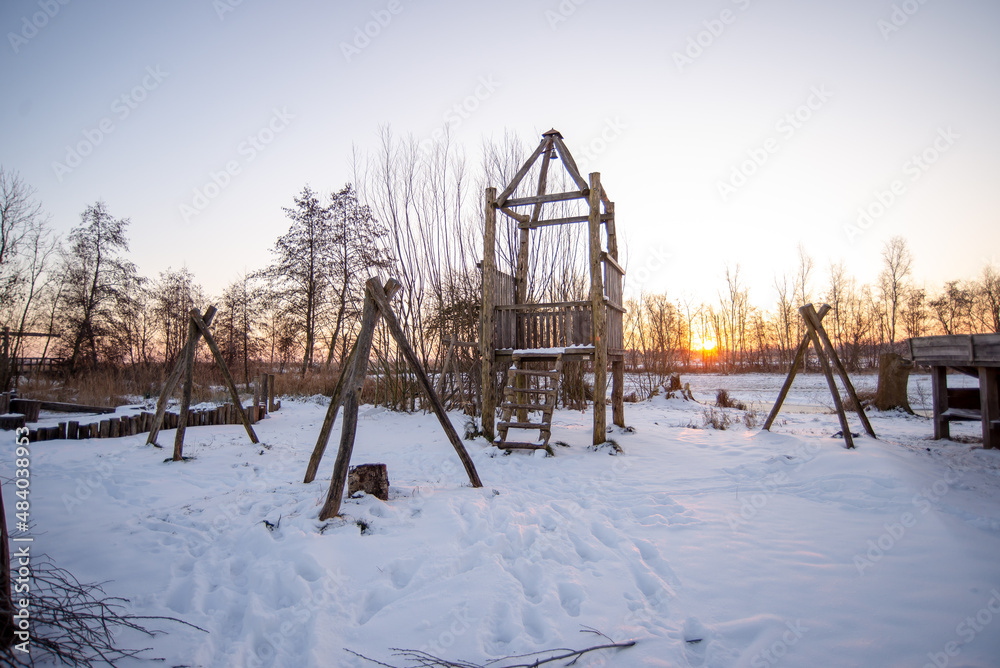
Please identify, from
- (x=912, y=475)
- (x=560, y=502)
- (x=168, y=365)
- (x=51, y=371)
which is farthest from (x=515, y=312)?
(x=51, y=371)

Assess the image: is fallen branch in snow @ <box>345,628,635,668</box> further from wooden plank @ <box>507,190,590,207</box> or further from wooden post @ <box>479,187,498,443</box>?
wooden plank @ <box>507,190,590,207</box>

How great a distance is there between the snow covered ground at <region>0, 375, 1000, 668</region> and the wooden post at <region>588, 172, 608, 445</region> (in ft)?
4.96

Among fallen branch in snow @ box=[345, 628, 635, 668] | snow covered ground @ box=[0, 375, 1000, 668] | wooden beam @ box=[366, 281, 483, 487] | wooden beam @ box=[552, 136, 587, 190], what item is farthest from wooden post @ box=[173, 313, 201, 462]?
wooden beam @ box=[552, 136, 587, 190]

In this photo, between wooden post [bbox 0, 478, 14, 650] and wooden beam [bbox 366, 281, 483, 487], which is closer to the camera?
wooden post [bbox 0, 478, 14, 650]

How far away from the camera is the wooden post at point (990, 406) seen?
22.1 feet

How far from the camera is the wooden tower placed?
24.5ft

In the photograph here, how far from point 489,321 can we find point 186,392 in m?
4.64

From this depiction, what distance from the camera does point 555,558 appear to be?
10.9ft

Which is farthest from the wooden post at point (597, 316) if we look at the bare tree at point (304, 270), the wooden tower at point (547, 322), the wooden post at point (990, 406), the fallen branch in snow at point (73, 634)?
the bare tree at point (304, 270)

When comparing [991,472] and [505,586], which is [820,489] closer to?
[991,472]

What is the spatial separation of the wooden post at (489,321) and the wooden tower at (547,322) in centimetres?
2

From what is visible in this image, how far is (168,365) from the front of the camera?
18.9 metres

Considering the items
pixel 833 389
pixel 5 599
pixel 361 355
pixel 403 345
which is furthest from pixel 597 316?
pixel 5 599

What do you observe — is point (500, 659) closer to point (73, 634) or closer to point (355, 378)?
point (73, 634)
